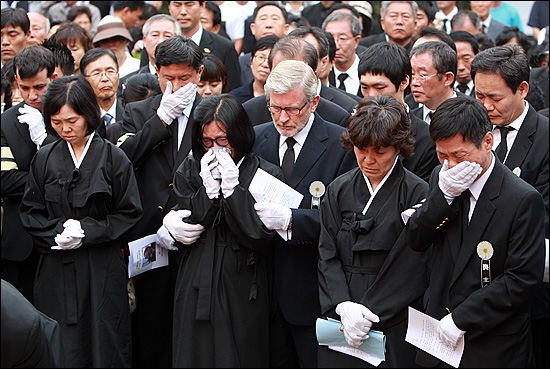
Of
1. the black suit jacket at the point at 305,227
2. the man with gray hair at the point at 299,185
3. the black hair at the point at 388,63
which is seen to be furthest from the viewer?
the black hair at the point at 388,63

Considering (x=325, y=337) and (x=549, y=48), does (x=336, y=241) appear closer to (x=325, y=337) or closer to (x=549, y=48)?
(x=325, y=337)

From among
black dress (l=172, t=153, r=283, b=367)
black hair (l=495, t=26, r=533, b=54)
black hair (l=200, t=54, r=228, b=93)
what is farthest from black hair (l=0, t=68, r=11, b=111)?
black hair (l=495, t=26, r=533, b=54)

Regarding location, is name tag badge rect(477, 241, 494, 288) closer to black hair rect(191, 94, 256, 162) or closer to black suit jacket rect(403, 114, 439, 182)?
black suit jacket rect(403, 114, 439, 182)

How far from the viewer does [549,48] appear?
700cm

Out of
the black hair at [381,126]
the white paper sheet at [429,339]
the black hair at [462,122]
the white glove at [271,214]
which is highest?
the black hair at [462,122]

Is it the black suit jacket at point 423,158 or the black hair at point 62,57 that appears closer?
the black suit jacket at point 423,158

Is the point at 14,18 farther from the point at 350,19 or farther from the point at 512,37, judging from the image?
the point at 512,37

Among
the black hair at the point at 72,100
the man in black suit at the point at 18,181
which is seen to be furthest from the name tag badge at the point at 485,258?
the man in black suit at the point at 18,181

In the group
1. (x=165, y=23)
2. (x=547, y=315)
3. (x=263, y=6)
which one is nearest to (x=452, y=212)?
(x=547, y=315)

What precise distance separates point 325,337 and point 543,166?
1.80 metres

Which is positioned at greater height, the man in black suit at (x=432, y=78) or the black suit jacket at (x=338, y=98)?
the man in black suit at (x=432, y=78)

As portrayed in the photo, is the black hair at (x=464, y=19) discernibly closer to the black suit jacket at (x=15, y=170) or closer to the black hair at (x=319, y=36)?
the black hair at (x=319, y=36)

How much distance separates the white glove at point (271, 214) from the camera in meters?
4.20

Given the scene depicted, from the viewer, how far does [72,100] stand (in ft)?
15.1
